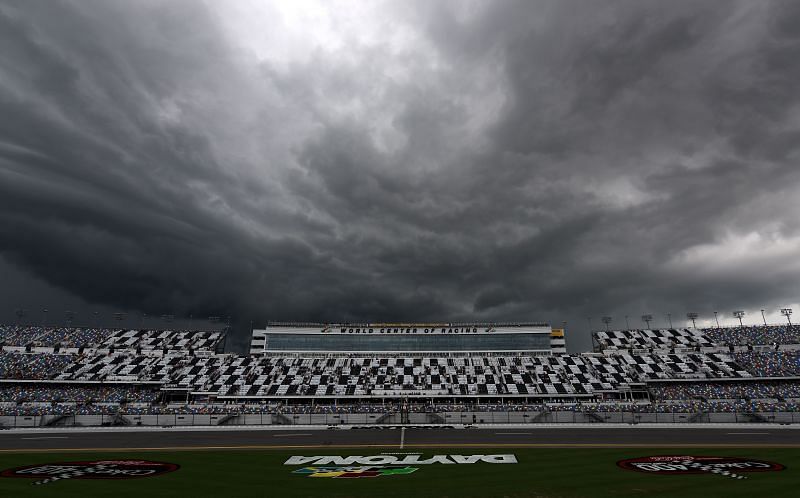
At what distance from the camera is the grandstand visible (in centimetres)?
6239

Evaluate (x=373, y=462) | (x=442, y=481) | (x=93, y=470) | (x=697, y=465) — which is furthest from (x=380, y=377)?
(x=442, y=481)

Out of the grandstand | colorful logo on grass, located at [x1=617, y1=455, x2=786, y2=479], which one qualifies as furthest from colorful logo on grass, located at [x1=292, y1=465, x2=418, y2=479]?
the grandstand

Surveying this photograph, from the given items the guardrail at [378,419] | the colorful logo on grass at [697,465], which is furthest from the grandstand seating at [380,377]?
the colorful logo on grass at [697,465]

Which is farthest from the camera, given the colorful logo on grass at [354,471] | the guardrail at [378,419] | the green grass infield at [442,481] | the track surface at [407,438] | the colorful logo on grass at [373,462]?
the guardrail at [378,419]

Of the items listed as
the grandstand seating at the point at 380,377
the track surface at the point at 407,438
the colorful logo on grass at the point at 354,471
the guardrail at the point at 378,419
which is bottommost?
the track surface at the point at 407,438

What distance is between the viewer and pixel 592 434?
43.0 m

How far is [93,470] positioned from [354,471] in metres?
15.5

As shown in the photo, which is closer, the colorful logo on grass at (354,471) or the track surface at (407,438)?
the colorful logo on grass at (354,471)

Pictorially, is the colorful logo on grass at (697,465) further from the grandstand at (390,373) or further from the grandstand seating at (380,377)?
the grandstand seating at (380,377)

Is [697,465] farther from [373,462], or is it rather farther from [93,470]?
[93,470]

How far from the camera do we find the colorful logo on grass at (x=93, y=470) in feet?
74.7

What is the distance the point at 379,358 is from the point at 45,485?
7646cm

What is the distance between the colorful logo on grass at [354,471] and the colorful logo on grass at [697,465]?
12.6 m

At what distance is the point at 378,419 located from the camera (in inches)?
2208
